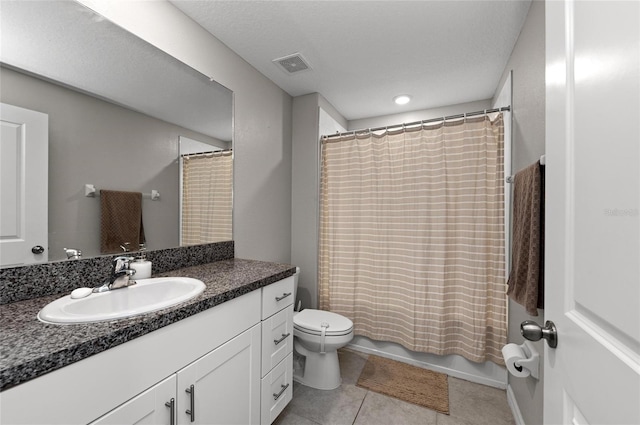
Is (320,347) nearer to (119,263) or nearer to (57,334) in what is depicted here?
(119,263)

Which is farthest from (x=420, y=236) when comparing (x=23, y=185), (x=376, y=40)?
(x=23, y=185)

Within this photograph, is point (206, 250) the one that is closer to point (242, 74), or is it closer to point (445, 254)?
point (242, 74)

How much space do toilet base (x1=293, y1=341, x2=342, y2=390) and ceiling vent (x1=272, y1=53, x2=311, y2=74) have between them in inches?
83.7

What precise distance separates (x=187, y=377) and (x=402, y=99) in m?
2.58

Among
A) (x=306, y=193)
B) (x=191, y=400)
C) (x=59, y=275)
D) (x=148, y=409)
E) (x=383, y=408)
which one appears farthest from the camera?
(x=306, y=193)

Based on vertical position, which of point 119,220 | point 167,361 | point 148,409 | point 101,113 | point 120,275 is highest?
point 101,113

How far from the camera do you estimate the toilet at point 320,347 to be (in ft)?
5.78

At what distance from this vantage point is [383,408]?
5.37 ft

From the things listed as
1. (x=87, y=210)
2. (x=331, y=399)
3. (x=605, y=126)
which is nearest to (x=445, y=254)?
(x=331, y=399)

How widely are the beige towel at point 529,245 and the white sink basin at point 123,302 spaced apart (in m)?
1.40

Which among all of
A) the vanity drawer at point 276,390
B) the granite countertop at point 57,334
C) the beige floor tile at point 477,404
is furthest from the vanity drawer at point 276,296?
the beige floor tile at point 477,404

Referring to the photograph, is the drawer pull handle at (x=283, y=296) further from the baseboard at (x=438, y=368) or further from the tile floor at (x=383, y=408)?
the baseboard at (x=438, y=368)

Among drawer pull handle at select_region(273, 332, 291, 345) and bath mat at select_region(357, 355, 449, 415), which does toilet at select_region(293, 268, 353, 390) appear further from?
drawer pull handle at select_region(273, 332, 291, 345)

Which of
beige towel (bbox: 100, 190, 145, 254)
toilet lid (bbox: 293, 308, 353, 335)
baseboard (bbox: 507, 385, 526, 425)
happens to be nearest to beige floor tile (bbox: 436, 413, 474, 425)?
baseboard (bbox: 507, 385, 526, 425)
